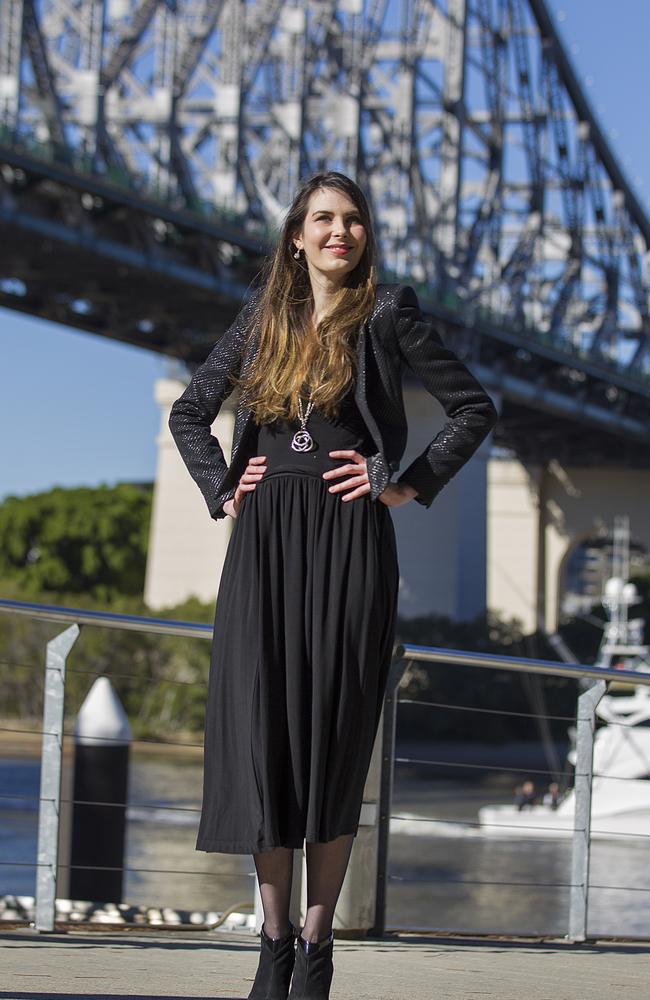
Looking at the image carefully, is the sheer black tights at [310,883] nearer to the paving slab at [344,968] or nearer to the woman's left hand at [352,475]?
the paving slab at [344,968]

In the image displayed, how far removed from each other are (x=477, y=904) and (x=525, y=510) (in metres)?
23.9

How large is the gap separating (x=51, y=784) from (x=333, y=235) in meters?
1.81

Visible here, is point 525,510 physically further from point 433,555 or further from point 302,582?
point 302,582

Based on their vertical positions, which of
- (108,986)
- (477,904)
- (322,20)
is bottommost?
(477,904)

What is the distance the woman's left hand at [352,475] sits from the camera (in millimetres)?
3307

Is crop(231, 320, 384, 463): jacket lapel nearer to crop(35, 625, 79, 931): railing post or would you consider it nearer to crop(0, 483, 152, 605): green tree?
crop(35, 625, 79, 931): railing post

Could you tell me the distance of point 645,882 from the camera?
75.3ft

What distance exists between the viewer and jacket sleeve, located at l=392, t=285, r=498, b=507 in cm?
344

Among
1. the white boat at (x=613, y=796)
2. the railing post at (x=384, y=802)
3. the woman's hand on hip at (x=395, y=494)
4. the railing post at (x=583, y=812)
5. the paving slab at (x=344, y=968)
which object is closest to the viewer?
the woman's hand on hip at (x=395, y=494)

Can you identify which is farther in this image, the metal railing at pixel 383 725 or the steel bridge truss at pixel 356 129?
the steel bridge truss at pixel 356 129

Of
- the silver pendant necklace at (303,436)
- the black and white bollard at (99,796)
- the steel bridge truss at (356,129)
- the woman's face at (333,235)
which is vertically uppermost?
→ the steel bridge truss at (356,129)

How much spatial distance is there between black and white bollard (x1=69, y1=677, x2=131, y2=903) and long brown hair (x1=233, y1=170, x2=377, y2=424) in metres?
8.24

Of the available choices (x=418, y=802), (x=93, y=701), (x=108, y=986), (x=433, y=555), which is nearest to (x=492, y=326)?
(x=433, y=555)

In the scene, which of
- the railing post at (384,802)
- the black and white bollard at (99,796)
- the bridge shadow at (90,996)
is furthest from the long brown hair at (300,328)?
the black and white bollard at (99,796)
